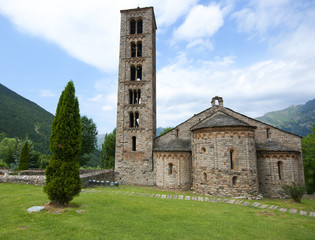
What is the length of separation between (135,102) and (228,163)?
1314 cm

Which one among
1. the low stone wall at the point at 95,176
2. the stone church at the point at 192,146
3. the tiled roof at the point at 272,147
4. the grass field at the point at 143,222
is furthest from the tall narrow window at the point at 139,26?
the grass field at the point at 143,222

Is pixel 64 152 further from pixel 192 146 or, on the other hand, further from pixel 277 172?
pixel 277 172

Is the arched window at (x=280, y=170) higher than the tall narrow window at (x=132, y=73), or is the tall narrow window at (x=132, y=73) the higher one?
the tall narrow window at (x=132, y=73)

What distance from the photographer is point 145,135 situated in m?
20.8

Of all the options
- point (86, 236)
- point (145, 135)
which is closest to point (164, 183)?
point (145, 135)

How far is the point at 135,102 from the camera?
75.0ft

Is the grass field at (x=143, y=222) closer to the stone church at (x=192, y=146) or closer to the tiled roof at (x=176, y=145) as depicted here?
the stone church at (x=192, y=146)

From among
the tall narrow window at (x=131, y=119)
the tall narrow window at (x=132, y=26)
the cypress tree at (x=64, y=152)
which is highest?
the tall narrow window at (x=132, y=26)

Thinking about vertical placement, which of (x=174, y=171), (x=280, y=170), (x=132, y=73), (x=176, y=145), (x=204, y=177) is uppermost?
(x=132, y=73)

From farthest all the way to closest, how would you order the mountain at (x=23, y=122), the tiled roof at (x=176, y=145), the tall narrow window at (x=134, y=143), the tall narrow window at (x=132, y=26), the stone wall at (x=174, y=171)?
the mountain at (x=23, y=122)
the tall narrow window at (x=132, y=26)
the tall narrow window at (x=134, y=143)
the tiled roof at (x=176, y=145)
the stone wall at (x=174, y=171)

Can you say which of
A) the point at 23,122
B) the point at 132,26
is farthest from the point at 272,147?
the point at 23,122

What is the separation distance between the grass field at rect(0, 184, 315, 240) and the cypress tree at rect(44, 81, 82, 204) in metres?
0.91

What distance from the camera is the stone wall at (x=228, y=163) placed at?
1457cm

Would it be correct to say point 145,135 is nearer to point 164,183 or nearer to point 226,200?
point 164,183
